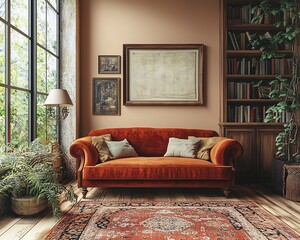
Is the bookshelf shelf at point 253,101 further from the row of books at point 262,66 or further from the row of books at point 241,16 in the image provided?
the row of books at point 241,16

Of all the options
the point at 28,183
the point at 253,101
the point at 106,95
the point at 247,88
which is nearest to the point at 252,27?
the point at 247,88

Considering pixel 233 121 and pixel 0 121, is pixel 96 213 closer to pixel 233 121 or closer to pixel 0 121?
pixel 0 121

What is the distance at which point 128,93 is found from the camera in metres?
4.74

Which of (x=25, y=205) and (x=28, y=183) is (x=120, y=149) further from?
(x=25, y=205)

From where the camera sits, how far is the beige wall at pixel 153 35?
4.75 metres

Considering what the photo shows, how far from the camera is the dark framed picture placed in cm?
477

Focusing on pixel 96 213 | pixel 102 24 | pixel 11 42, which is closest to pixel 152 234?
pixel 96 213

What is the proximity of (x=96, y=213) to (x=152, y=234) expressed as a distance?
31.3 inches

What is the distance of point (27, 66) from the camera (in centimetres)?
355

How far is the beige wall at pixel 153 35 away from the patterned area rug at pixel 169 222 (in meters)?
1.74

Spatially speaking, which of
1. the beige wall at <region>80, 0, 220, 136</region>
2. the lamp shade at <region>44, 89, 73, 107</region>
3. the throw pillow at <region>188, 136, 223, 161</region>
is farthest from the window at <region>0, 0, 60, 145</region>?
the throw pillow at <region>188, 136, 223, 161</region>

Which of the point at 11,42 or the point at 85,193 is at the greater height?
the point at 11,42

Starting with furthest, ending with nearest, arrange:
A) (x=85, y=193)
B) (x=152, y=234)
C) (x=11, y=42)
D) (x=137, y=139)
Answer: (x=137, y=139) → (x=85, y=193) → (x=11, y=42) → (x=152, y=234)

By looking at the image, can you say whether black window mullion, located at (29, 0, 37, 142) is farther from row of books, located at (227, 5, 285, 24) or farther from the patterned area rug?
row of books, located at (227, 5, 285, 24)
